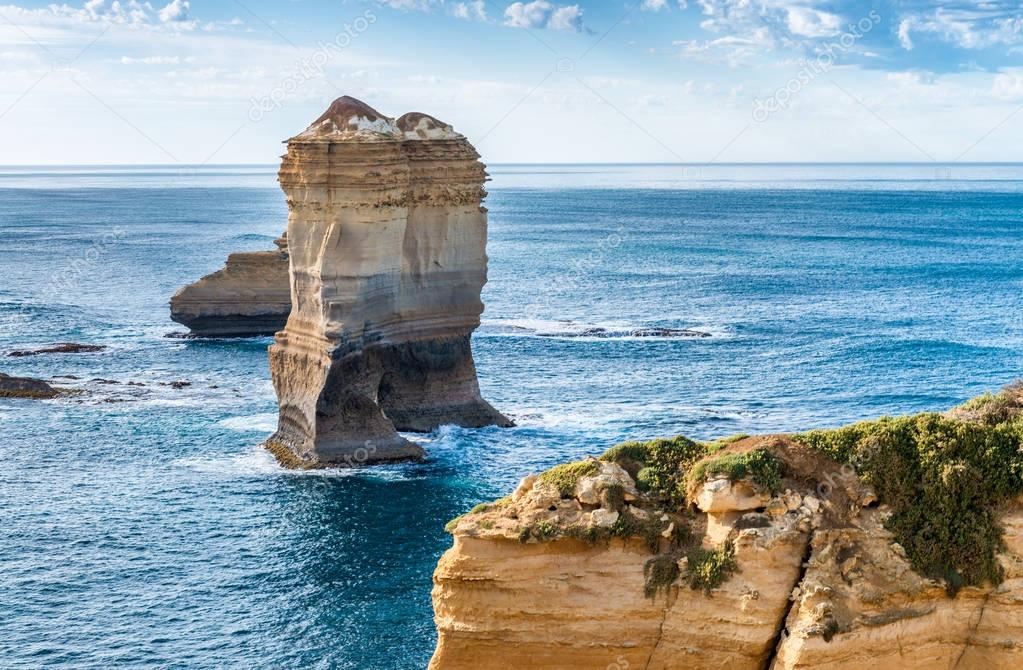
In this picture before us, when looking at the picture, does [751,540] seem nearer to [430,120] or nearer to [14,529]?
[14,529]

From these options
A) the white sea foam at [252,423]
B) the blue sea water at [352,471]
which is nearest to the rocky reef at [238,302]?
the blue sea water at [352,471]

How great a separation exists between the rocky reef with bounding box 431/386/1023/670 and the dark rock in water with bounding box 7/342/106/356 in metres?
53.5

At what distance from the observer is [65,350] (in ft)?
218

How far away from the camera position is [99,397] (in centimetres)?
5459

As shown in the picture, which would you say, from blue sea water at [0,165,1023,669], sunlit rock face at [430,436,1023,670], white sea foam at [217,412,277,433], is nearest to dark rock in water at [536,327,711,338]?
blue sea water at [0,165,1023,669]

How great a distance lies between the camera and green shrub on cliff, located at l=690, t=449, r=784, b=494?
1709 cm

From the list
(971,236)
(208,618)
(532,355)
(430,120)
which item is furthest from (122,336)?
(971,236)

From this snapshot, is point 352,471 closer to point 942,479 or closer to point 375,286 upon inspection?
point 375,286

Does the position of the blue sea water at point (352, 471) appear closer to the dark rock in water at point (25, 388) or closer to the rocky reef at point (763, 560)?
the dark rock in water at point (25, 388)

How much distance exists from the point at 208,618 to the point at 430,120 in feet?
80.0

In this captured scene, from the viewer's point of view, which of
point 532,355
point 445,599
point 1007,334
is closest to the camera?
point 445,599

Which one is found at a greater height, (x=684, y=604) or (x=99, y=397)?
(x=684, y=604)

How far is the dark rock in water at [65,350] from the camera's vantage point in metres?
65.4

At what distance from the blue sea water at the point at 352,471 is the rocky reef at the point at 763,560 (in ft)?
35.0
